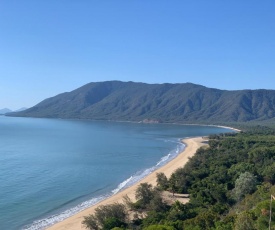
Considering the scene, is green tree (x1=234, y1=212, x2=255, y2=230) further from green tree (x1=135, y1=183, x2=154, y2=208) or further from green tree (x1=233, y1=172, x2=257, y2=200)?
green tree (x1=135, y1=183, x2=154, y2=208)

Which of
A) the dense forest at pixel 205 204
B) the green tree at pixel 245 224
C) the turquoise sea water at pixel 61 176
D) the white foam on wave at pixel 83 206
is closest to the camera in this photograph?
the green tree at pixel 245 224

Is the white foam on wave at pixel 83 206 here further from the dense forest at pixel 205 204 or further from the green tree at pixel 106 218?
the green tree at pixel 106 218

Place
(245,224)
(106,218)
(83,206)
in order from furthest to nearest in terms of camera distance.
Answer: (83,206), (106,218), (245,224)

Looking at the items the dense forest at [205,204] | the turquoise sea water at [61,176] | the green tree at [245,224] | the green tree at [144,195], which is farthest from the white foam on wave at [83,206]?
the green tree at [245,224]

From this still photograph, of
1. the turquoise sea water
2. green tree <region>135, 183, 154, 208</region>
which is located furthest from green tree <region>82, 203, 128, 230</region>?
the turquoise sea water

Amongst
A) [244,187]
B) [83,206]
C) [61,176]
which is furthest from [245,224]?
[61,176]

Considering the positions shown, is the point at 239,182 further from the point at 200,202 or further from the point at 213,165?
the point at 213,165

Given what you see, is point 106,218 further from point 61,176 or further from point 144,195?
point 61,176

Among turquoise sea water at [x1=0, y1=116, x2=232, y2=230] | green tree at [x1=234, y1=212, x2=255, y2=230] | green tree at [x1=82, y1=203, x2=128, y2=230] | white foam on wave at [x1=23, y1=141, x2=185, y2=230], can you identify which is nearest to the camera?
green tree at [x1=234, y1=212, x2=255, y2=230]
